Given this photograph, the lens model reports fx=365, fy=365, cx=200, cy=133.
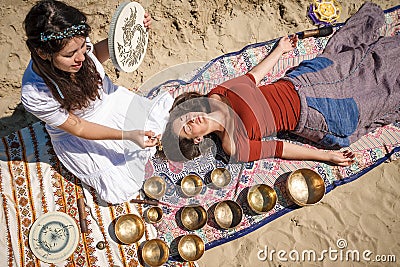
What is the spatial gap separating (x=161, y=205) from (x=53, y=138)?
989 mm

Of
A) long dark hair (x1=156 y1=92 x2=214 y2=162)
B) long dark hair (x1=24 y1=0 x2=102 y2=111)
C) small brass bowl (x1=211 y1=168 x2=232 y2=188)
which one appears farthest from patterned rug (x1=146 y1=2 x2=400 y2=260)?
→ long dark hair (x1=24 y1=0 x2=102 y2=111)

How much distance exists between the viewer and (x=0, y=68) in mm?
3455

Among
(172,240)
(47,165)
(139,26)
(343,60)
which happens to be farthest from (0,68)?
(343,60)

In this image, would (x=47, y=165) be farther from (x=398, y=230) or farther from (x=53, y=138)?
(x=398, y=230)

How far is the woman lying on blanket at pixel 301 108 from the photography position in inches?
112

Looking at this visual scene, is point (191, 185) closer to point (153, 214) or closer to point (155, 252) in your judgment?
point (153, 214)

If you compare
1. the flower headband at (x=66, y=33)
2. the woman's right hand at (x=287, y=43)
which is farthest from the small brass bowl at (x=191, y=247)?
the woman's right hand at (x=287, y=43)

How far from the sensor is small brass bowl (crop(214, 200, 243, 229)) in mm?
2902

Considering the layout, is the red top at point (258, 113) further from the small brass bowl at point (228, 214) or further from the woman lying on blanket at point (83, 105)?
the woman lying on blanket at point (83, 105)

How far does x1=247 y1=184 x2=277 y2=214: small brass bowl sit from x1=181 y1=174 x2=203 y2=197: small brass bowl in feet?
1.37

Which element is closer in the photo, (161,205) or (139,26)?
(139,26)

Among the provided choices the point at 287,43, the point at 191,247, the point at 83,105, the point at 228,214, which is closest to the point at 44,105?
the point at 83,105

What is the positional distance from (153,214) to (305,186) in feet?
4.17

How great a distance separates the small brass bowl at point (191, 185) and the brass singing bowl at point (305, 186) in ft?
2.40
